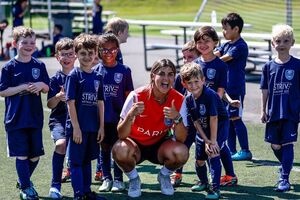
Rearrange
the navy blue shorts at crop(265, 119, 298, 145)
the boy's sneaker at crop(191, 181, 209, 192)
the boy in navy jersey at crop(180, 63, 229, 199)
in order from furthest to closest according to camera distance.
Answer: the navy blue shorts at crop(265, 119, 298, 145), the boy's sneaker at crop(191, 181, 209, 192), the boy in navy jersey at crop(180, 63, 229, 199)

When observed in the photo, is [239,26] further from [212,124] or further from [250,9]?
[250,9]

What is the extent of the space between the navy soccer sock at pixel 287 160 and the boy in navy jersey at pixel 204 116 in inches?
25.8

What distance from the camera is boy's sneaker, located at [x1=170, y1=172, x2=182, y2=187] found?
25.3 feet

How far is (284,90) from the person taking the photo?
7.54 meters

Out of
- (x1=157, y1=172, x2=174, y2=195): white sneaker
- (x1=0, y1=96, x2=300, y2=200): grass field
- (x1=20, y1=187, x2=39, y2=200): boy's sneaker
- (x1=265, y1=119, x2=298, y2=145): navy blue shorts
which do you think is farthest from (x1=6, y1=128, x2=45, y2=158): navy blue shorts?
(x1=265, y1=119, x2=298, y2=145): navy blue shorts

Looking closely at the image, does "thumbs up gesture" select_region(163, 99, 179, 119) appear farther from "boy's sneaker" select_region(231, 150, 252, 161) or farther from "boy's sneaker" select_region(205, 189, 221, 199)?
"boy's sneaker" select_region(231, 150, 252, 161)

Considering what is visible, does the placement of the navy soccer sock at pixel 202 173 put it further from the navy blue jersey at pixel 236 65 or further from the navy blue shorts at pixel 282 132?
the navy blue jersey at pixel 236 65

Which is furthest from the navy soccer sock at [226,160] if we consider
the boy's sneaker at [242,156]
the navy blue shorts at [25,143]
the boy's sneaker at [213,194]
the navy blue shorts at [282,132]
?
the navy blue shorts at [25,143]

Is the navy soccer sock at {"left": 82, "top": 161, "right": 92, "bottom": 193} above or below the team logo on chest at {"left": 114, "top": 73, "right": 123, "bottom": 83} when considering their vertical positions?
below

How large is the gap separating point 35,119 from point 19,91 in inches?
11.7

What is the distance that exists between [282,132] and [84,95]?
1.96 m

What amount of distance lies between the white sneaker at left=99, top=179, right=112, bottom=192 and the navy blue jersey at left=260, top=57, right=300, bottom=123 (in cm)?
161

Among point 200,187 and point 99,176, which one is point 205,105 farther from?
point 99,176

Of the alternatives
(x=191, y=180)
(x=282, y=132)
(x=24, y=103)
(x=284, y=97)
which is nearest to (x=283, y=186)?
(x=282, y=132)
